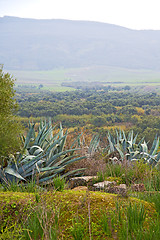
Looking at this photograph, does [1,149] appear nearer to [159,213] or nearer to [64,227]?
[64,227]

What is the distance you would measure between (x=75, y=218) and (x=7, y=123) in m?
3.00

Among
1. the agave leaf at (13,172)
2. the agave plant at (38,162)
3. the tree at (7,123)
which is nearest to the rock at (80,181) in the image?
the agave plant at (38,162)

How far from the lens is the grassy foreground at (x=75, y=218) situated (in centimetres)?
232

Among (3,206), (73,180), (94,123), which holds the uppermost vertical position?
(3,206)

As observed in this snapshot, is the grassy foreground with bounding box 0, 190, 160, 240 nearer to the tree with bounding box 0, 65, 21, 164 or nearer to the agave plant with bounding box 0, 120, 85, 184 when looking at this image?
the agave plant with bounding box 0, 120, 85, 184

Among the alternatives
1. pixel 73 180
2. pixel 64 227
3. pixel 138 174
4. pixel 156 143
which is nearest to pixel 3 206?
pixel 64 227

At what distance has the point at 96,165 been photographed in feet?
17.2

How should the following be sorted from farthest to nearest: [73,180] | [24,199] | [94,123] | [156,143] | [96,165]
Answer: [94,123] → [156,143] → [96,165] → [73,180] → [24,199]

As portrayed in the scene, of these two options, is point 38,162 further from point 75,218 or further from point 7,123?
point 75,218

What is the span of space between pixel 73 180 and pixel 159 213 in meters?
2.05

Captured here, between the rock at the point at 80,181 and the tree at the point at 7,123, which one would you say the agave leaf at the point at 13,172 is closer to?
the tree at the point at 7,123

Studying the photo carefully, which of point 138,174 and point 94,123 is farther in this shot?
point 94,123

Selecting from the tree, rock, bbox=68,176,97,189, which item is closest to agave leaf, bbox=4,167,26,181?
the tree

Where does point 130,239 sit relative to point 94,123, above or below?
above
